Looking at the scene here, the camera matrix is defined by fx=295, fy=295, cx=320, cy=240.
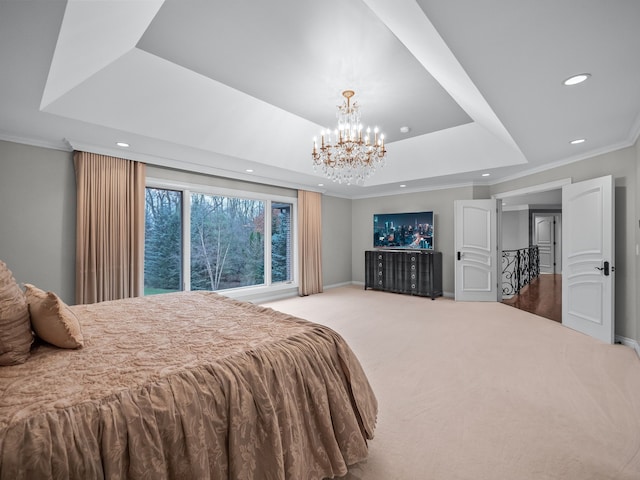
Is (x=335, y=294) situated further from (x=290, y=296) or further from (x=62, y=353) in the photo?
(x=62, y=353)

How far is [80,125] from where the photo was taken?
3113 mm

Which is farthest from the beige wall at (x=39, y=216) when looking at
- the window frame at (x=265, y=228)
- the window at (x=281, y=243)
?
the window at (x=281, y=243)

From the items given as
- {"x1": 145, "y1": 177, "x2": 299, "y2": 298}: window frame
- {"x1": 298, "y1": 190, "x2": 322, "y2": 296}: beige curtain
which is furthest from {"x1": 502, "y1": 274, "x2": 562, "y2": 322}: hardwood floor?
{"x1": 145, "y1": 177, "x2": 299, "y2": 298}: window frame

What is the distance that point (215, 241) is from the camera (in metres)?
5.31

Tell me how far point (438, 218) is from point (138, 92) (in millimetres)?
5843

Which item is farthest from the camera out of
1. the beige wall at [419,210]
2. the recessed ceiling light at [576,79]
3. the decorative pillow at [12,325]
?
the beige wall at [419,210]

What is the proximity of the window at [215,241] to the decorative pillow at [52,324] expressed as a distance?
3125 millimetres

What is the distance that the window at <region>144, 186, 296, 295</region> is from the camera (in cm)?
461

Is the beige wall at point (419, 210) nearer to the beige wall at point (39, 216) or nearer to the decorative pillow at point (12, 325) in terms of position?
the beige wall at point (39, 216)

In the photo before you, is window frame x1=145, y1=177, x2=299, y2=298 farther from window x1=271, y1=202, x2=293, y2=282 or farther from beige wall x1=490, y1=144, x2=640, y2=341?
beige wall x1=490, y1=144, x2=640, y2=341

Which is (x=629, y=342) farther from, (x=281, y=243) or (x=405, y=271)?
(x=281, y=243)

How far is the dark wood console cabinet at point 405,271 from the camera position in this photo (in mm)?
6176

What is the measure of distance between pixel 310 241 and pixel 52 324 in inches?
209

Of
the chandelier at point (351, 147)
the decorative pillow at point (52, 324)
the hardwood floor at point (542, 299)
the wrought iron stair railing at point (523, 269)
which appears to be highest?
the chandelier at point (351, 147)
